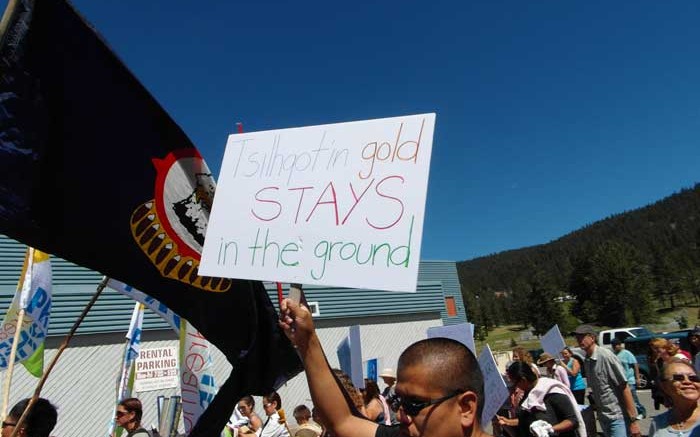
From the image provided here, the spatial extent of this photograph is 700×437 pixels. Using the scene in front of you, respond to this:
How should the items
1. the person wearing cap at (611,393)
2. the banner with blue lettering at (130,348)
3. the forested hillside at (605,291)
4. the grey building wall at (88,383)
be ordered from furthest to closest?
the forested hillside at (605,291)
the grey building wall at (88,383)
the banner with blue lettering at (130,348)
the person wearing cap at (611,393)

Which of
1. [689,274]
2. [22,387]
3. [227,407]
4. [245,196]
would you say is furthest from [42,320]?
[689,274]

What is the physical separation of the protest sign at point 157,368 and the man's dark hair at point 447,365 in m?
13.4

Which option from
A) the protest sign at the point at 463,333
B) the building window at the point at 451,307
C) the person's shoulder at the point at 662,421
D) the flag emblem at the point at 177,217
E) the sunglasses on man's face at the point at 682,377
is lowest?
the person's shoulder at the point at 662,421

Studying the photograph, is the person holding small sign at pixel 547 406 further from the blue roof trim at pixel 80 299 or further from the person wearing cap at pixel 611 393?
the blue roof trim at pixel 80 299

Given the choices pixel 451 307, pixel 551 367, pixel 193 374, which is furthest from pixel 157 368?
pixel 451 307

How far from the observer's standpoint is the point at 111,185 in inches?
109

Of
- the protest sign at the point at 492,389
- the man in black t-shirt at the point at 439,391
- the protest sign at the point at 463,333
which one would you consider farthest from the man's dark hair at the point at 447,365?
the protest sign at the point at 463,333

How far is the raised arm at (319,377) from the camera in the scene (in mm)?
2096

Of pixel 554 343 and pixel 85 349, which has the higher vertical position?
pixel 85 349

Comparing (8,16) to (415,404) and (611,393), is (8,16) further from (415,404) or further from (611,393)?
(611,393)

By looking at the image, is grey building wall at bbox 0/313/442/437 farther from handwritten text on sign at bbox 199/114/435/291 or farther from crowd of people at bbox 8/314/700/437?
handwritten text on sign at bbox 199/114/435/291

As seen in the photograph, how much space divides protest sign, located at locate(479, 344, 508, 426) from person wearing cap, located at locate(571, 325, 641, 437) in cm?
273

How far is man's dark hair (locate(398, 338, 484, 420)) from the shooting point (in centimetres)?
180

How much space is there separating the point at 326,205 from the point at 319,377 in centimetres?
71
